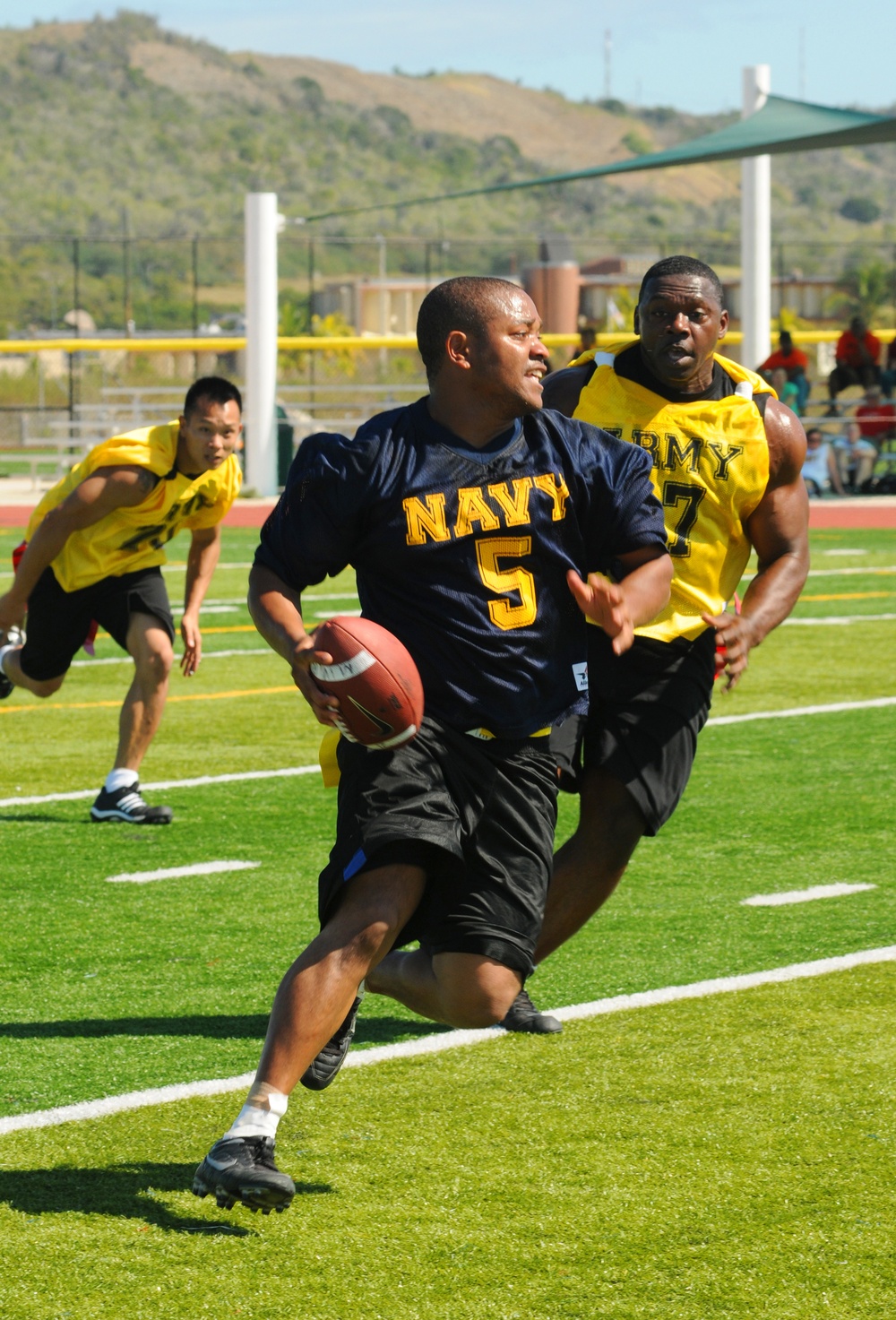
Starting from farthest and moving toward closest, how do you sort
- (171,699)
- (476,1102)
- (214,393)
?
1. (171,699)
2. (214,393)
3. (476,1102)

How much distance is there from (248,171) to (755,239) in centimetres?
11396

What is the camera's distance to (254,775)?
869 cm

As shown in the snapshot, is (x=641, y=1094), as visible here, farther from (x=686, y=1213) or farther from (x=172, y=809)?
(x=172, y=809)

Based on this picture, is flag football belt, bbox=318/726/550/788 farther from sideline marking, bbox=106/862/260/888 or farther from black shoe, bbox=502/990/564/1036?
sideline marking, bbox=106/862/260/888

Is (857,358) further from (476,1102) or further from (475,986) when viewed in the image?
(475,986)

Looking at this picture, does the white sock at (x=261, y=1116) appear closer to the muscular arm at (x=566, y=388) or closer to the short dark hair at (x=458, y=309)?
the short dark hair at (x=458, y=309)

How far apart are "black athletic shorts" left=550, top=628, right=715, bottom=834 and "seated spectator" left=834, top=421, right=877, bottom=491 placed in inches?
798

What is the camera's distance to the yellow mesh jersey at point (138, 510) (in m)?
7.54

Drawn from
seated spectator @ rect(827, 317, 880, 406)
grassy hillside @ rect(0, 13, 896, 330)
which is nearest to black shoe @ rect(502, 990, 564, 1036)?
seated spectator @ rect(827, 317, 880, 406)

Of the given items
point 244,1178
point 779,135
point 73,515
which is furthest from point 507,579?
point 779,135

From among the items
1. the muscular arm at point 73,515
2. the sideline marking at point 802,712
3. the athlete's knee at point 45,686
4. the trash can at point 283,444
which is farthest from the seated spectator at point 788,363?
the muscular arm at point 73,515

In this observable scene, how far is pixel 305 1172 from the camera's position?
4066mm

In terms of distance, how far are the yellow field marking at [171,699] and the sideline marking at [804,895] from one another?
4.66 metres

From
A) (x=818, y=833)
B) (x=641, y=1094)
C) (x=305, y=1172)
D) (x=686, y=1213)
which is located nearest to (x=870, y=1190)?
(x=686, y=1213)
